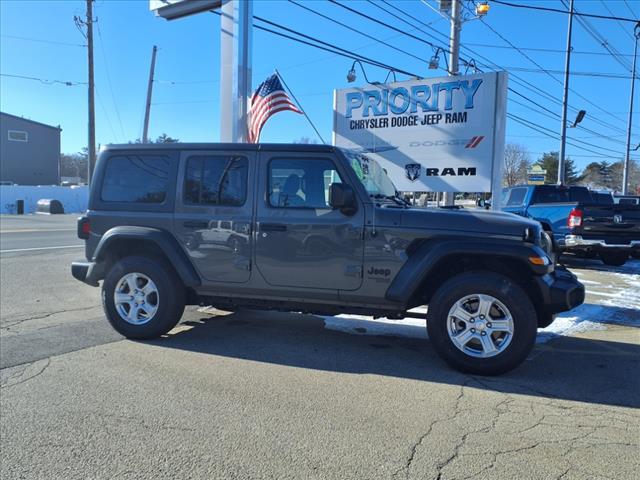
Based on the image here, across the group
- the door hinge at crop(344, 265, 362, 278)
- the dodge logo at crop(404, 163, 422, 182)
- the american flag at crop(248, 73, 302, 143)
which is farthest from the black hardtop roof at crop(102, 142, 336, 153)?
the dodge logo at crop(404, 163, 422, 182)

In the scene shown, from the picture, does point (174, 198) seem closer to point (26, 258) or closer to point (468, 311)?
point (468, 311)

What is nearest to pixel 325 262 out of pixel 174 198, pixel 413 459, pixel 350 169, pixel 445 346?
pixel 350 169

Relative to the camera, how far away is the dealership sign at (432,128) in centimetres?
964

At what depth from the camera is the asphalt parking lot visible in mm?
3107

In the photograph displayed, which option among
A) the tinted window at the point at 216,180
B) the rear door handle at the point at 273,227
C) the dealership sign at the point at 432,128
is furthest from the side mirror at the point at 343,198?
the dealership sign at the point at 432,128

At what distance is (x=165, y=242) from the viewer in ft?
18.1

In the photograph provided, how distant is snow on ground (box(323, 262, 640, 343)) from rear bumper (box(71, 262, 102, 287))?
279 centimetres

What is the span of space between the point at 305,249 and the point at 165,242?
1566mm

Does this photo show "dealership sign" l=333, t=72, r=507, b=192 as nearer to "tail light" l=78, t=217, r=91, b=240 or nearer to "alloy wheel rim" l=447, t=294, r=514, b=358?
"alloy wheel rim" l=447, t=294, r=514, b=358

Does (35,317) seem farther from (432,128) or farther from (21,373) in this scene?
(432,128)

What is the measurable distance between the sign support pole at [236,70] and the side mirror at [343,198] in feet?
15.5

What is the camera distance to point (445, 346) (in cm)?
470

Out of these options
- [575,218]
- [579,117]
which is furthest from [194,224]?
[579,117]

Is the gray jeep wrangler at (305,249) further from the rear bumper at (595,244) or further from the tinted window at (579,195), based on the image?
the tinted window at (579,195)
